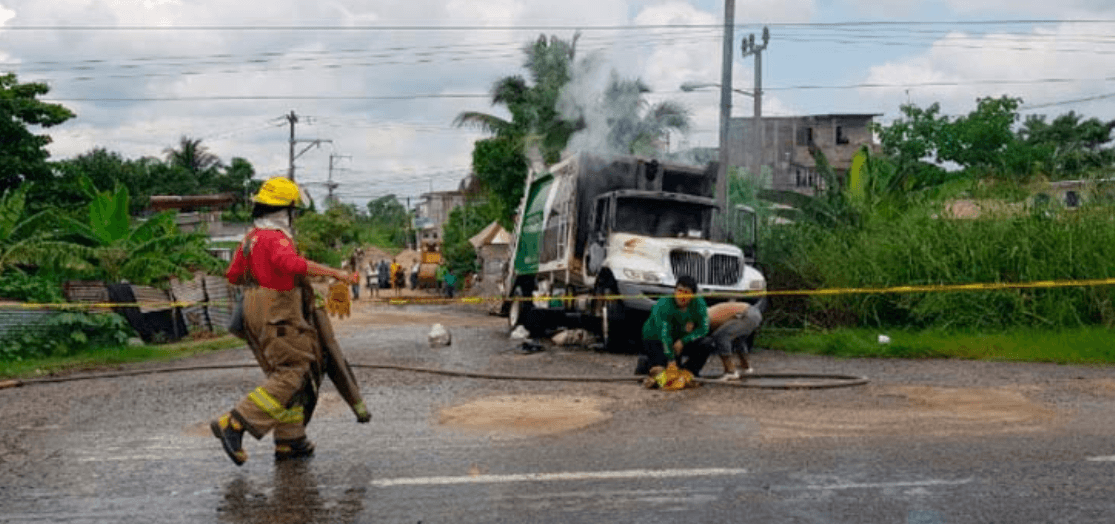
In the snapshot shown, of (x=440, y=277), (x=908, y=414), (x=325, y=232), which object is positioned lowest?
(x=440, y=277)

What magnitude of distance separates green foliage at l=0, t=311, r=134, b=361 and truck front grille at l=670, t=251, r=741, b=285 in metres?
8.00

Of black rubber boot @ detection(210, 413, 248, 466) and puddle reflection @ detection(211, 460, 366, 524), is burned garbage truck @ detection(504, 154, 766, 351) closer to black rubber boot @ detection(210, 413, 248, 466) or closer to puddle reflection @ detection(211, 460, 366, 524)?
black rubber boot @ detection(210, 413, 248, 466)

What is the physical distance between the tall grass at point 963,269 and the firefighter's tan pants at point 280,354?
11.6 meters

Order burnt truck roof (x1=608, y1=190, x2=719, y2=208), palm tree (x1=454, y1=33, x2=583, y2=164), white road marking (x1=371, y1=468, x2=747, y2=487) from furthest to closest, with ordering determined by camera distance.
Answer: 1. palm tree (x1=454, y1=33, x2=583, y2=164)
2. burnt truck roof (x1=608, y1=190, x2=719, y2=208)
3. white road marking (x1=371, y1=468, x2=747, y2=487)

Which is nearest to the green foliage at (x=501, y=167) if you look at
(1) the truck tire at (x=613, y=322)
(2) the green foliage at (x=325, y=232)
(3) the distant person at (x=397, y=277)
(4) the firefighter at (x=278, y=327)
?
(3) the distant person at (x=397, y=277)

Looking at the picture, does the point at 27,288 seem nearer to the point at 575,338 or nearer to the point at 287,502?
the point at 575,338

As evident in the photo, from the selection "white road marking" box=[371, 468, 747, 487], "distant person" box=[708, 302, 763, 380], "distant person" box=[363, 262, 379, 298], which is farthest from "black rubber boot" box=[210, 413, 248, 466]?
"distant person" box=[363, 262, 379, 298]

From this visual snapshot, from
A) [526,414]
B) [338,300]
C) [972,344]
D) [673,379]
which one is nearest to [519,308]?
[972,344]

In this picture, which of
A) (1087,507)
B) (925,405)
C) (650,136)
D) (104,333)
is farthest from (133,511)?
(650,136)

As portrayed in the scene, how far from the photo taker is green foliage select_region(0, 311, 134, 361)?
1542cm

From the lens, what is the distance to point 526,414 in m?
8.98

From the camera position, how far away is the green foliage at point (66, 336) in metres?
15.4

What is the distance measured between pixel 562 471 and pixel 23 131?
1139 inches

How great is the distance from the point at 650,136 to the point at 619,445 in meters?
17.2
